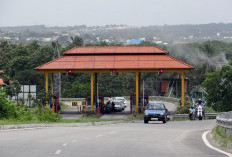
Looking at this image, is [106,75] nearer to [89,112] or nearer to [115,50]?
[115,50]

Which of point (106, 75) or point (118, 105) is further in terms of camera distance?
point (106, 75)

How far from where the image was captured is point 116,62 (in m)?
57.9

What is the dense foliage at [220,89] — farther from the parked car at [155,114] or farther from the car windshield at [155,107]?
the parked car at [155,114]

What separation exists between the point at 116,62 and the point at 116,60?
23.6 inches

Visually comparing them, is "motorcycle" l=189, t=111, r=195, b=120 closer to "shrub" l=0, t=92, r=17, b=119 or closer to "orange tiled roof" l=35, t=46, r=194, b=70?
"orange tiled roof" l=35, t=46, r=194, b=70

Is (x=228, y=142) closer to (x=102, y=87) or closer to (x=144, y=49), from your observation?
(x=144, y=49)

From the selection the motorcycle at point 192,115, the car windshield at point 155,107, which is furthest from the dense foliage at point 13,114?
the motorcycle at point 192,115

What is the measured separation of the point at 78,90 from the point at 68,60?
41.6 m

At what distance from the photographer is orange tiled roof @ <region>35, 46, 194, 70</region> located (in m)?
56.5

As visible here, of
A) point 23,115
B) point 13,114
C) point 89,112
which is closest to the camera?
point 13,114

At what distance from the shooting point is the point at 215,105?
91000mm

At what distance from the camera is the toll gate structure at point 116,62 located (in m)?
56.1

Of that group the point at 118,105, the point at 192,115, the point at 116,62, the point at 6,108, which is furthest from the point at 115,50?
the point at 6,108

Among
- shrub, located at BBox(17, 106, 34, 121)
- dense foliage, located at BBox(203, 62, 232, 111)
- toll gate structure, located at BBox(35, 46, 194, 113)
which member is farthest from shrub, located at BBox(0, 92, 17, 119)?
dense foliage, located at BBox(203, 62, 232, 111)
